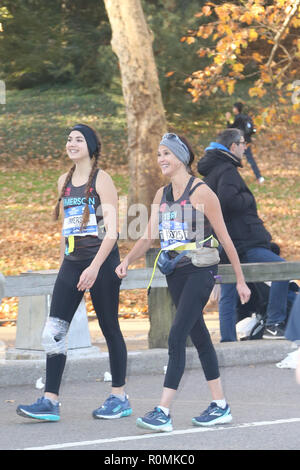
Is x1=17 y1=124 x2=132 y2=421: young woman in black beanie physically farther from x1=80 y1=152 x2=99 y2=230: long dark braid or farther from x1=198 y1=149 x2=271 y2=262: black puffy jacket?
x1=198 y1=149 x2=271 y2=262: black puffy jacket

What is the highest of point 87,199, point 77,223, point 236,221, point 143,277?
point 87,199

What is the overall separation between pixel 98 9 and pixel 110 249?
29.6 meters

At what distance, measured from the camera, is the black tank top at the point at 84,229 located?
6891 mm

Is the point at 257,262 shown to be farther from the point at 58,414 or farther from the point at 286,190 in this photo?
the point at 286,190

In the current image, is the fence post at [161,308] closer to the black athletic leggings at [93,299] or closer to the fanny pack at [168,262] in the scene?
the black athletic leggings at [93,299]

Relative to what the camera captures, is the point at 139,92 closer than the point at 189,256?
No

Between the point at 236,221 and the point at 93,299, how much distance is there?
2832 millimetres

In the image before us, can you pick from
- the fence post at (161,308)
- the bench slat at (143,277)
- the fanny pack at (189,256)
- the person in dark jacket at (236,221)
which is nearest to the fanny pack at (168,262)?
the fanny pack at (189,256)

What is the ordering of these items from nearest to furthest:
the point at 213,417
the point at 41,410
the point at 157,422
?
the point at 157,422
the point at 213,417
the point at 41,410

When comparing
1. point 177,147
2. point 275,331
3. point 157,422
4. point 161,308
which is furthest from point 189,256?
point 275,331

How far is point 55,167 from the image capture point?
93.2 feet

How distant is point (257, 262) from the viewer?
951 centimetres

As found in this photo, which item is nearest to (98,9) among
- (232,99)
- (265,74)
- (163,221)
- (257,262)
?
(232,99)

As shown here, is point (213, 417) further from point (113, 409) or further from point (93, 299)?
point (93, 299)
